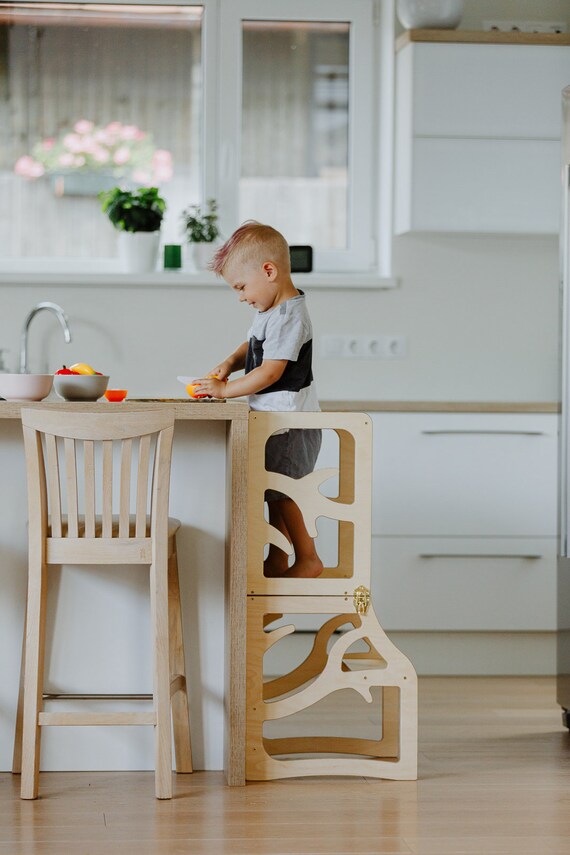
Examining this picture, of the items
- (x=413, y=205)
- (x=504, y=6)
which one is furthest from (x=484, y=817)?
(x=504, y=6)

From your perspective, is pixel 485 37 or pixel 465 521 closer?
pixel 465 521

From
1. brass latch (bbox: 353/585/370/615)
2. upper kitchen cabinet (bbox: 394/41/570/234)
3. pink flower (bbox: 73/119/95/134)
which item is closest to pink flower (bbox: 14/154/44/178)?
pink flower (bbox: 73/119/95/134)

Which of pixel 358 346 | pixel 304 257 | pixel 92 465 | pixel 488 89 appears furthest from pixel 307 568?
pixel 488 89

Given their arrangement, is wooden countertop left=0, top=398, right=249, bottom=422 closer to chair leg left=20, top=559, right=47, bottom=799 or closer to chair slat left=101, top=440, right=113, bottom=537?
chair slat left=101, top=440, right=113, bottom=537

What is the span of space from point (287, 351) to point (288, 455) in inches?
9.9

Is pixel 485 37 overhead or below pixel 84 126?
overhead

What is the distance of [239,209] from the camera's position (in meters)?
4.36

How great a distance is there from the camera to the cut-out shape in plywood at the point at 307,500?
2609 mm

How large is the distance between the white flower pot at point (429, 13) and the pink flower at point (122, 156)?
113 centimetres

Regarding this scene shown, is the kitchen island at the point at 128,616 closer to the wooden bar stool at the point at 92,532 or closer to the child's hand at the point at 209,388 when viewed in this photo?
the child's hand at the point at 209,388

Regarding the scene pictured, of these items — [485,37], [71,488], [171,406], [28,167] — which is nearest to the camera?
[71,488]

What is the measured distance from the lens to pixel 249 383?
2.68 m

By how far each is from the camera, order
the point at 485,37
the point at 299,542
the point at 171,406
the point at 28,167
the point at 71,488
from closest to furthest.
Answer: the point at 71,488 → the point at 171,406 → the point at 299,542 → the point at 485,37 → the point at 28,167

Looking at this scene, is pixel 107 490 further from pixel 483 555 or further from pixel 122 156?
pixel 122 156
